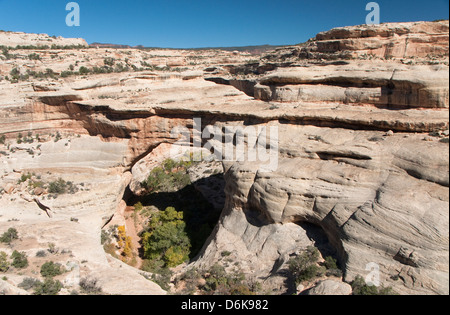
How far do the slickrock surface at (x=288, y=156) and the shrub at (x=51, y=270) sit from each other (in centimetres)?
39

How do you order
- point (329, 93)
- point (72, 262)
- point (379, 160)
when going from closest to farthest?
point (379, 160) < point (72, 262) < point (329, 93)

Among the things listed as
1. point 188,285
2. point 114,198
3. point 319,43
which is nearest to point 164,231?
point 114,198

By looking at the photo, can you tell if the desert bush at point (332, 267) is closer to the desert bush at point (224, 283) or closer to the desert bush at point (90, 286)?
the desert bush at point (224, 283)

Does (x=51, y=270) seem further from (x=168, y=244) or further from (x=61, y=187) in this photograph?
(x=61, y=187)

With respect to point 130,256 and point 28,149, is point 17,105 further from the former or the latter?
point 130,256

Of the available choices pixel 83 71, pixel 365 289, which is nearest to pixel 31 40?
pixel 83 71

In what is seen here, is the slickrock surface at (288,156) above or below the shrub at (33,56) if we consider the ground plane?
below

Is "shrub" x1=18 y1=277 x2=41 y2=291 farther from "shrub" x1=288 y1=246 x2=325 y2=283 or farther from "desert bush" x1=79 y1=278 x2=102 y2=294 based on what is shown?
"shrub" x1=288 y1=246 x2=325 y2=283

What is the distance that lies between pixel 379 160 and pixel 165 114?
1031cm

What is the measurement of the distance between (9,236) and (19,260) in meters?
2.01

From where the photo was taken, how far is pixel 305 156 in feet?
39.8

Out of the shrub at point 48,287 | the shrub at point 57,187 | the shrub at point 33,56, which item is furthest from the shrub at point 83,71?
the shrub at point 48,287

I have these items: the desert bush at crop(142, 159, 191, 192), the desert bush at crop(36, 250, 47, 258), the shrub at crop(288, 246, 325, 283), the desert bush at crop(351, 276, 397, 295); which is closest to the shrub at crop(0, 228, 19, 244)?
the desert bush at crop(36, 250, 47, 258)

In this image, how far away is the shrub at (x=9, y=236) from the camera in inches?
493
